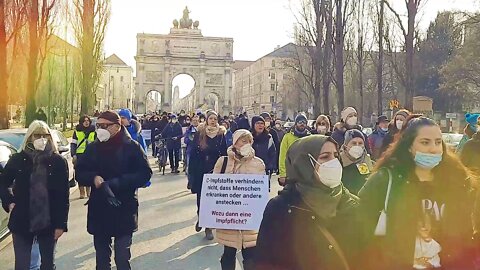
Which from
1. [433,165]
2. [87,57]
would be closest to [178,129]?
[433,165]

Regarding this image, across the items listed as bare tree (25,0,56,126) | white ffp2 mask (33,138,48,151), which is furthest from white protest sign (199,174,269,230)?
bare tree (25,0,56,126)

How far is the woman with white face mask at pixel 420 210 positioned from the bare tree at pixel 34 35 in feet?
72.4

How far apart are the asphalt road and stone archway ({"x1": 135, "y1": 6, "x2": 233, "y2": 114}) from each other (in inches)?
3171

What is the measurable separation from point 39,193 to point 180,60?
89940mm

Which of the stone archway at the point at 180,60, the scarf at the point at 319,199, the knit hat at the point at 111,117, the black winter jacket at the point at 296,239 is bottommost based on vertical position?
the black winter jacket at the point at 296,239

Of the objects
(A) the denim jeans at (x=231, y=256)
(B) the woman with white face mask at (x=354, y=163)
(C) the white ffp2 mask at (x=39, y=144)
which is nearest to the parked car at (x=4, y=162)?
(C) the white ffp2 mask at (x=39, y=144)

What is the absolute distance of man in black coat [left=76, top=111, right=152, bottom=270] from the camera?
555 centimetres

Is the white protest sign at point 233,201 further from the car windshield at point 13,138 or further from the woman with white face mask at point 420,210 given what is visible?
the car windshield at point 13,138

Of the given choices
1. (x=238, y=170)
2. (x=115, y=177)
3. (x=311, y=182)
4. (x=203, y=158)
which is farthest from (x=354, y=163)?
(x=311, y=182)

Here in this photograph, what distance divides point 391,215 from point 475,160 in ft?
10.1

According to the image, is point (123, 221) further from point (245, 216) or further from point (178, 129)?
point (178, 129)

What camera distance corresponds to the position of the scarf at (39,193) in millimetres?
5543

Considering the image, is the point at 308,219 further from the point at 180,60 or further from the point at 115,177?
the point at 180,60

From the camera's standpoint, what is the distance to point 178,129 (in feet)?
63.7
